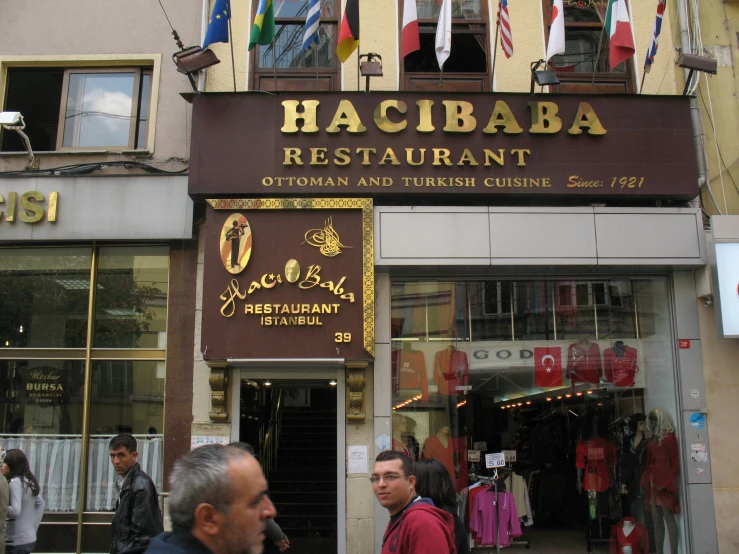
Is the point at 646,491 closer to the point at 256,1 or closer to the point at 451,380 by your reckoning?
the point at 451,380

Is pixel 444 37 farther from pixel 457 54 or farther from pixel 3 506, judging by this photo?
pixel 3 506

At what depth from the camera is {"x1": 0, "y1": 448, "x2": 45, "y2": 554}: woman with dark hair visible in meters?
6.91

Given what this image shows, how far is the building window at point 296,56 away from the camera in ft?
34.4

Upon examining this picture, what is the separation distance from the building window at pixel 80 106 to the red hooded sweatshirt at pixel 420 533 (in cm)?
771

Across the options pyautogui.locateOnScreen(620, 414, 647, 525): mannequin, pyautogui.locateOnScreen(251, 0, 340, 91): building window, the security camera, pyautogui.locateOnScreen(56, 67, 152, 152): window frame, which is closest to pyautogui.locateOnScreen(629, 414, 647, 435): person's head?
pyautogui.locateOnScreen(620, 414, 647, 525): mannequin

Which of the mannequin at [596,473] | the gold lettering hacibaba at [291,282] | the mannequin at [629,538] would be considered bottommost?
the mannequin at [629,538]

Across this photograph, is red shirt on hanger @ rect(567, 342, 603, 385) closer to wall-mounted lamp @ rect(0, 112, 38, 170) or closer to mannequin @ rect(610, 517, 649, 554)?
mannequin @ rect(610, 517, 649, 554)

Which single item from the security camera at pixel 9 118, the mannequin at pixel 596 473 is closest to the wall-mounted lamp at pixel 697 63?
the mannequin at pixel 596 473

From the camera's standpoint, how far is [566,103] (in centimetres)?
992

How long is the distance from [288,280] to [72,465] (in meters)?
3.80

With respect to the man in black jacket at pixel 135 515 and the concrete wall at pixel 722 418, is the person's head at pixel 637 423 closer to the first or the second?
the concrete wall at pixel 722 418

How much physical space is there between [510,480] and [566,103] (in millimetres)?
5361

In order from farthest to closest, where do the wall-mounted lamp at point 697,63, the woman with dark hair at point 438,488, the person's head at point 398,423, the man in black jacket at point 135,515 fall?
the person's head at point 398,423
the wall-mounted lamp at point 697,63
the man in black jacket at point 135,515
the woman with dark hair at point 438,488

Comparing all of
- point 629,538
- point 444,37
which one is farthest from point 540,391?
point 444,37
